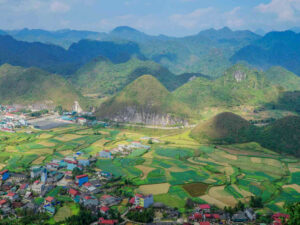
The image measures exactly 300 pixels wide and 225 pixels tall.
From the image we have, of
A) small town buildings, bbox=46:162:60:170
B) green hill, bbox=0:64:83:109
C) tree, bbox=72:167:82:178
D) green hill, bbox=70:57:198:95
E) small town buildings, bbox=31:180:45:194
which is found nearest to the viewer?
small town buildings, bbox=31:180:45:194

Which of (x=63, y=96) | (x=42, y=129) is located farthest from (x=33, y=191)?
(x=63, y=96)

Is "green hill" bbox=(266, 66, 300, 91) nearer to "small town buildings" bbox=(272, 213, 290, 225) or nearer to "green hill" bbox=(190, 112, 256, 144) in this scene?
"green hill" bbox=(190, 112, 256, 144)

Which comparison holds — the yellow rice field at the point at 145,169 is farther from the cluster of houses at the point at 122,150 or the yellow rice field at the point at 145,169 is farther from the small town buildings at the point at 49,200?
the small town buildings at the point at 49,200

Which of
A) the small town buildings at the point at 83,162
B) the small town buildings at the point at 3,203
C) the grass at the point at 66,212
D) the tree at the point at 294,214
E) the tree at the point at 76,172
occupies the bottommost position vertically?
→ the grass at the point at 66,212

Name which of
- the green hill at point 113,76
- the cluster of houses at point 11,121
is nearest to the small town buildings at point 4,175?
the cluster of houses at point 11,121

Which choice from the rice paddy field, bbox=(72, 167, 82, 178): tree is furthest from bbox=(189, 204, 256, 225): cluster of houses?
bbox=(72, 167, 82, 178): tree

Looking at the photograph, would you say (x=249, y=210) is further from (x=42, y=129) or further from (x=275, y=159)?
(x=42, y=129)
